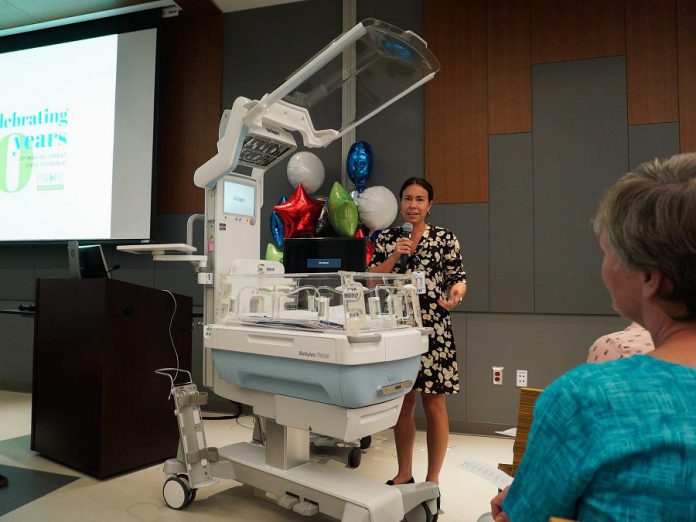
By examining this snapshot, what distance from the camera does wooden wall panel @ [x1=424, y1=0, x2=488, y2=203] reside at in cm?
355

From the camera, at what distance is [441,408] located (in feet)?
7.73

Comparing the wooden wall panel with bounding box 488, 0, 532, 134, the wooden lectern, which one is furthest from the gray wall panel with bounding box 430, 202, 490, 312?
the wooden lectern

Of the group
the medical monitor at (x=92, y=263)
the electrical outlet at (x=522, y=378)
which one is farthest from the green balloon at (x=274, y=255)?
the electrical outlet at (x=522, y=378)

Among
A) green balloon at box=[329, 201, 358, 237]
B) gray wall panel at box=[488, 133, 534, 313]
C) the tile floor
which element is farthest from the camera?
gray wall panel at box=[488, 133, 534, 313]

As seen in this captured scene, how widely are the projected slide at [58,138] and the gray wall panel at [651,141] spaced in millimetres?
3887

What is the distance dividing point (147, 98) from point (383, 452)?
10.6 ft

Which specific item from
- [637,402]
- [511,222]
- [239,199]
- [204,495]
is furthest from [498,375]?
[637,402]

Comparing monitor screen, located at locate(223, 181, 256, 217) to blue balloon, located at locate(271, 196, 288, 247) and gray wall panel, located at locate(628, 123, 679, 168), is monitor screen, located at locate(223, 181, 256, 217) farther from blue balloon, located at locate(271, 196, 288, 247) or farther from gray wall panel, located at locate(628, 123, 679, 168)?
gray wall panel, located at locate(628, 123, 679, 168)

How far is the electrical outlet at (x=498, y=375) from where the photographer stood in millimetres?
3419

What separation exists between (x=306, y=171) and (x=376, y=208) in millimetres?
583

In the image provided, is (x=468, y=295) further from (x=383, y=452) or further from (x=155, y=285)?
(x=155, y=285)

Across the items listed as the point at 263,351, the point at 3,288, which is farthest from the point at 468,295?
the point at 3,288

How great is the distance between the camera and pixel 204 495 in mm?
2334

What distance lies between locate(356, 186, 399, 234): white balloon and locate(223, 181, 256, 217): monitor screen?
3.32 ft
